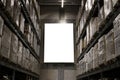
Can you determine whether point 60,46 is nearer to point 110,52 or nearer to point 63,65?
point 63,65

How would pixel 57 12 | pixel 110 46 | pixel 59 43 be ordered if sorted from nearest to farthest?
pixel 110 46, pixel 59 43, pixel 57 12

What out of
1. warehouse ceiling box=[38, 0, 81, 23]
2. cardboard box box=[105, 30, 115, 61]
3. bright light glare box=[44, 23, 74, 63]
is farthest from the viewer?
warehouse ceiling box=[38, 0, 81, 23]

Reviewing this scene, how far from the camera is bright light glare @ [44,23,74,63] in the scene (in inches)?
315

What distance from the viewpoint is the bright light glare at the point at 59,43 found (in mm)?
8008

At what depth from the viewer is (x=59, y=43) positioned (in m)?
8.18

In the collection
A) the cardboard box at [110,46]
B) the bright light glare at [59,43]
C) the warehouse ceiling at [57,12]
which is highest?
the warehouse ceiling at [57,12]

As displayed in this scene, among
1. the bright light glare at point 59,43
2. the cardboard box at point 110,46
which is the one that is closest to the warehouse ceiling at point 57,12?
the bright light glare at point 59,43

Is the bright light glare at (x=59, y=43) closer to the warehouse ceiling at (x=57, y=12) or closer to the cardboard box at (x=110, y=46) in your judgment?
the warehouse ceiling at (x=57, y=12)

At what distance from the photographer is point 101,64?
3.03 m

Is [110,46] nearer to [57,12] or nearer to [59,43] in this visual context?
[59,43]

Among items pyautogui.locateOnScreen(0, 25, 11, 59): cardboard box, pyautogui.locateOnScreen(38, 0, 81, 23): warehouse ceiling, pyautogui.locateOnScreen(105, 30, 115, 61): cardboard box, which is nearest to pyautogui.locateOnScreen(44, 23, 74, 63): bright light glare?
pyautogui.locateOnScreen(38, 0, 81, 23): warehouse ceiling

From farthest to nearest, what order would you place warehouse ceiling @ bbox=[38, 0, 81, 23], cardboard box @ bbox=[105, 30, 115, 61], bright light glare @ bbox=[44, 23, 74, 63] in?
warehouse ceiling @ bbox=[38, 0, 81, 23], bright light glare @ bbox=[44, 23, 74, 63], cardboard box @ bbox=[105, 30, 115, 61]

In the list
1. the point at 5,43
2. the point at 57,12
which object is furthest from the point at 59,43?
the point at 5,43

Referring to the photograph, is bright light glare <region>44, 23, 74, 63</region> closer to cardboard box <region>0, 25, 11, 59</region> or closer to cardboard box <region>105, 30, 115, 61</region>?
cardboard box <region>0, 25, 11, 59</region>
